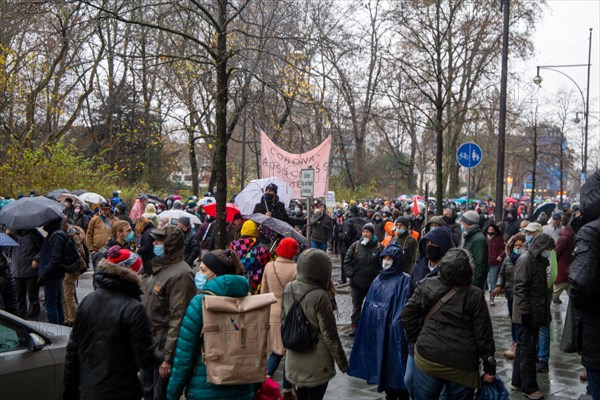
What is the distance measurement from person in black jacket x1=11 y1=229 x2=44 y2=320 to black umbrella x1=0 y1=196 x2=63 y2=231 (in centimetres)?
43

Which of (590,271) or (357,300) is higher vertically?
(590,271)

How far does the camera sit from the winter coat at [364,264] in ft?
34.6

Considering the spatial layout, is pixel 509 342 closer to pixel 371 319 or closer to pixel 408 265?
pixel 408 265

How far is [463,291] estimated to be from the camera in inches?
205

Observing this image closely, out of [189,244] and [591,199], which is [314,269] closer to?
[591,199]

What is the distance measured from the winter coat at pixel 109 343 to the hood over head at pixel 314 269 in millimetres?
1594

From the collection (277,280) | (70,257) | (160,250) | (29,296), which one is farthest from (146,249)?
(160,250)

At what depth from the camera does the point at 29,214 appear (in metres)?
10.1

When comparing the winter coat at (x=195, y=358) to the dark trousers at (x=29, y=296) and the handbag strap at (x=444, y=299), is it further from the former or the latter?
the dark trousers at (x=29, y=296)

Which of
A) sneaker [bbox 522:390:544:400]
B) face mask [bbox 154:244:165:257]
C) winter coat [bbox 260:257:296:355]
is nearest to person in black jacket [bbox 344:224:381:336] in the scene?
winter coat [bbox 260:257:296:355]

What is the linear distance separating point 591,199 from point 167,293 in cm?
335

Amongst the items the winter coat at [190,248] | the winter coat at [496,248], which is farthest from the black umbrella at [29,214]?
the winter coat at [496,248]

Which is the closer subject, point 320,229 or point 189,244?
point 189,244

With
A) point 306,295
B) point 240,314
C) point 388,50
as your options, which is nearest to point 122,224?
point 306,295
